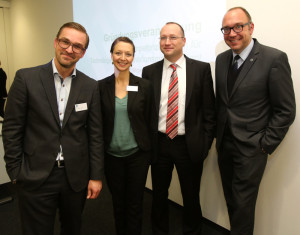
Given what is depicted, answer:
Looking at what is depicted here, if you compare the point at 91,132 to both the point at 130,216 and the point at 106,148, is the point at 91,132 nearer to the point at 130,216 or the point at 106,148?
the point at 106,148

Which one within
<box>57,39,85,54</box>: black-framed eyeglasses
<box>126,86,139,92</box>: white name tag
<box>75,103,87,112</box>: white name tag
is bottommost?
<box>75,103,87,112</box>: white name tag

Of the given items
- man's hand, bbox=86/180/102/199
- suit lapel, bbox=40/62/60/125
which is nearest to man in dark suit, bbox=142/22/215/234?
man's hand, bbox=86/180/102/199

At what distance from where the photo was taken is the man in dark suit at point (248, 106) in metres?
1.56

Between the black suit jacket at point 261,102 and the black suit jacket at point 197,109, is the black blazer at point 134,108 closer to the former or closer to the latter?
the black suit jacket at point 197,109

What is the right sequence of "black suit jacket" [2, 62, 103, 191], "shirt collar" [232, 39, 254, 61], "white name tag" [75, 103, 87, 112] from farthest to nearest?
"shirt collar" [232, 39, 254, 61] < "white name tag" [75, 103, 87, 112] < "black suit jacket" [2, 62, 103, 191]

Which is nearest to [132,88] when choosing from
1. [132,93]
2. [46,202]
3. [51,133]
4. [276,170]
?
[132,93]

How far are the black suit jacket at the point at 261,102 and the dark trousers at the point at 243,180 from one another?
7 cm

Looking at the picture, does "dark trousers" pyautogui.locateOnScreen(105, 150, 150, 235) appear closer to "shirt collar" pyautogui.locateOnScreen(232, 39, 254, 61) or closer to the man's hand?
the man's hand

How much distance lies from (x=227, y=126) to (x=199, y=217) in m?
0.89

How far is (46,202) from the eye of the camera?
1.43 metres

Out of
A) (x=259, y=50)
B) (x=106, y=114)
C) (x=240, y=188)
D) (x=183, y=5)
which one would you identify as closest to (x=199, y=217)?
(x=240, y=188)

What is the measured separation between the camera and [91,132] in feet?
5.15

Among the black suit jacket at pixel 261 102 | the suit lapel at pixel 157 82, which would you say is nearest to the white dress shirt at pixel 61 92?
the suit lapel at pixel 157 82

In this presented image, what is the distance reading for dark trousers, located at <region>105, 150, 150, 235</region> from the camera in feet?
5.97
